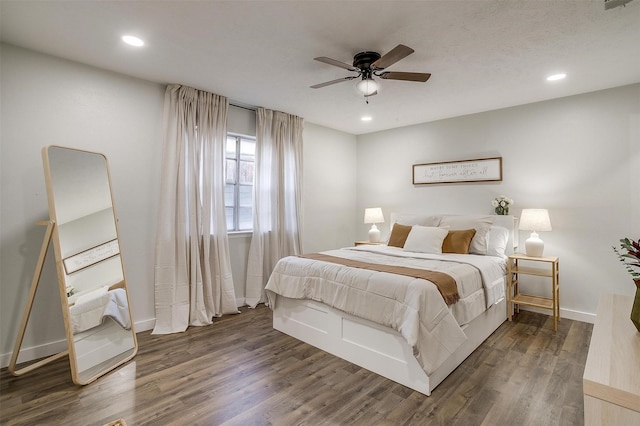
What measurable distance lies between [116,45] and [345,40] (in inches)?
73.2

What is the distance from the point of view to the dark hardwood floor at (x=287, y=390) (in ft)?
6.17

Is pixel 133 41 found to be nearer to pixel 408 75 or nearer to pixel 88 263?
pixel 88 263

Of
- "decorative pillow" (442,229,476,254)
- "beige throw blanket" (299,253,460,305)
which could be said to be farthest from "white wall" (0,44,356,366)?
"decorative pillow" (442,229,476,254)

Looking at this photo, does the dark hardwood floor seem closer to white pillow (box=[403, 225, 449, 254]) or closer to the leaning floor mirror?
the leaning floor mirror

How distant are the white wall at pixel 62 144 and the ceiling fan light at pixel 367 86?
7.24ft

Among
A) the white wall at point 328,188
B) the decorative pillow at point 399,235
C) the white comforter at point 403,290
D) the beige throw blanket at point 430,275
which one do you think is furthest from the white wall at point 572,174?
the beige throw blanket at point 430,275

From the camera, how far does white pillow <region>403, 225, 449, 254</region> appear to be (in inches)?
142

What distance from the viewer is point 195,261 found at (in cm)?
336

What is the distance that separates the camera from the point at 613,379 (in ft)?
3.68

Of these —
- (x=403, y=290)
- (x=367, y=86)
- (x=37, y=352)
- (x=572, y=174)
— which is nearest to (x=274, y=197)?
(x=367, y=86)

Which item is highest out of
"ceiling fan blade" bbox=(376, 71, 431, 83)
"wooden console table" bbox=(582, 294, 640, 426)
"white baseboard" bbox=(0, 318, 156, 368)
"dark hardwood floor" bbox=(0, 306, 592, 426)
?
"ceiling fan blade" bbox=(376, 71, 431, 83)

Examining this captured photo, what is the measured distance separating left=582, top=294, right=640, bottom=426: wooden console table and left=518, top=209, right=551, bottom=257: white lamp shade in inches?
82.0

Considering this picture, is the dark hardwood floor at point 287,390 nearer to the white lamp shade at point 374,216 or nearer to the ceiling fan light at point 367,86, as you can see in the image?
the ceiling fan light at point 367,86

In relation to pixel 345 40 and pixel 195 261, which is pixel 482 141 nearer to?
pixel 345 40
